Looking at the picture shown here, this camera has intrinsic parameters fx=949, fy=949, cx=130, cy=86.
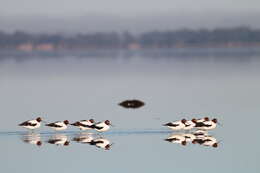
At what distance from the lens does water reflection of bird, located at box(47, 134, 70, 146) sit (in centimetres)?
1706

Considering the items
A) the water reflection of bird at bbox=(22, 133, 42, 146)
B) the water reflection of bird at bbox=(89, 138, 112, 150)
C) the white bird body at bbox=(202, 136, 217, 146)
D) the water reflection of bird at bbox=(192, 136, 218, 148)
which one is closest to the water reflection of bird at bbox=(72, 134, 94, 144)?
the water reflection of bird at bbox=(89, 138, 112, 150)

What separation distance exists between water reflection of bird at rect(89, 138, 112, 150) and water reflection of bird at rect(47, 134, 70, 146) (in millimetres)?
473

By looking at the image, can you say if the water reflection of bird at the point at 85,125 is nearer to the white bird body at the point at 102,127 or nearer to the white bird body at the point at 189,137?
the white bird body at the point at 102,127

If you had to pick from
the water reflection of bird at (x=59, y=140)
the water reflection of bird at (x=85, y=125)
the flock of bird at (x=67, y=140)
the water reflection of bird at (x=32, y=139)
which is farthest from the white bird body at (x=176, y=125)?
the water reflection of bird at (x=32, y=139)

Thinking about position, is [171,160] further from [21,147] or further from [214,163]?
[21,147]

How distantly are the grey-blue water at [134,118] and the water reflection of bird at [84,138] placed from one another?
6.4 inches

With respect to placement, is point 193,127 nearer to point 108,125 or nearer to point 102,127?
point 108,125

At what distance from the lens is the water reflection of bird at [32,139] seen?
17.3 metres

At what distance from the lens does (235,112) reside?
2114 cm

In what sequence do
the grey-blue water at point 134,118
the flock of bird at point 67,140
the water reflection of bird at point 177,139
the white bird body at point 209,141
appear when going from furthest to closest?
the water reflection of bird at point 177,139, the flock of bird at point 67,140, the white bird body at point 209,141, the grey-blue water at point 134,118

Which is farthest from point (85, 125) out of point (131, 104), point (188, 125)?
point (131, 104)

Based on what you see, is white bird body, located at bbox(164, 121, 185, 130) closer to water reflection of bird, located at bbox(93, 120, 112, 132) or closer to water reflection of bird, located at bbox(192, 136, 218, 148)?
water reflection of bird, located at bbox(192, 136, 218, 148)

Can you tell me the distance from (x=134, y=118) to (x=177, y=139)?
314 cm

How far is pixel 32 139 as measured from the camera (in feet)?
57.8
